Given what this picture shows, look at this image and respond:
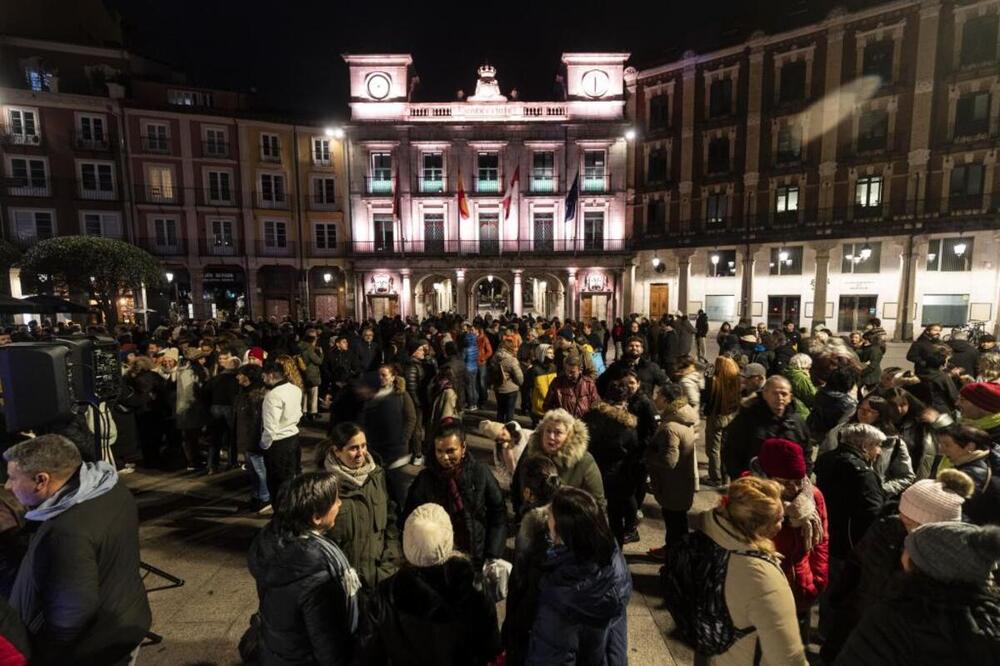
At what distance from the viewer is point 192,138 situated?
2850 cm

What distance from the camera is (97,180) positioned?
90.1 feet

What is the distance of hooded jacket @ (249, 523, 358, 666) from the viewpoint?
220cm

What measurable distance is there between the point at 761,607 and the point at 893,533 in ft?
3.60

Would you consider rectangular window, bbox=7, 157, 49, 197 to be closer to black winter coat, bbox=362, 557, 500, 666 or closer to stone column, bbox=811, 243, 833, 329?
black winter coat, bbox=362, 557, 500, 666

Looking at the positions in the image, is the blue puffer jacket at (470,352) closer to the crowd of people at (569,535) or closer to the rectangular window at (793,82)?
the crowd of people at (569,535)

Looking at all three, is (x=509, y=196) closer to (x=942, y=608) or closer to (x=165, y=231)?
(x=165, y=231)

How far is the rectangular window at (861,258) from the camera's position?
2495cm

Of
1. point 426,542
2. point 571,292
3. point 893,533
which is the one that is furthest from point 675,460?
point 571,292

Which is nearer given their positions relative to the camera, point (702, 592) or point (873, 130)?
point (702, 592)

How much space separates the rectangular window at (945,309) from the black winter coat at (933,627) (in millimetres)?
28991

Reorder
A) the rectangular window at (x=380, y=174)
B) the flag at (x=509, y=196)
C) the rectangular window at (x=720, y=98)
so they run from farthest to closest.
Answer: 1. the rectangular window at (x=380, y=174)
2. the rectangular window at (x=720, y=98)
3. the flag at (x=509, y=196)

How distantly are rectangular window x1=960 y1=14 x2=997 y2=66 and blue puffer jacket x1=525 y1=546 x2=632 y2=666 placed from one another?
32.5 metres

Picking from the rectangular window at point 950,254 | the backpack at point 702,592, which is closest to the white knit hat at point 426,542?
the backpack at point 702,592

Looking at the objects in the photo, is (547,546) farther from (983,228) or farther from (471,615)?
(983,228)
